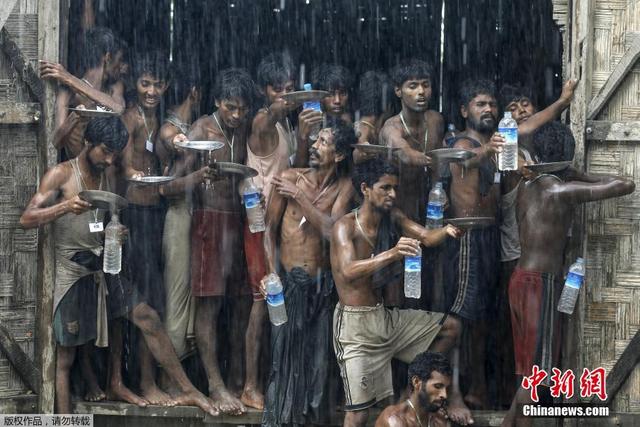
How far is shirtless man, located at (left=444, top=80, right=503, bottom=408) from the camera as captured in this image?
11.2m

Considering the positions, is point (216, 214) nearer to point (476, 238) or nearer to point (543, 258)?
point (476, 238)

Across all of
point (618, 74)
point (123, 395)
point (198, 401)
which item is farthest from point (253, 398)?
point (618, 74)

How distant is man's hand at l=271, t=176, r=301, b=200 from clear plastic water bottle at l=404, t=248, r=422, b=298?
1.07 m

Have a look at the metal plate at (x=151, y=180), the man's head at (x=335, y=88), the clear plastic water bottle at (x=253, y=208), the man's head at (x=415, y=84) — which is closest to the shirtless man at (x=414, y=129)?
the man's head at (x=415, y=84)

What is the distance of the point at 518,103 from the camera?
11438 millimetres

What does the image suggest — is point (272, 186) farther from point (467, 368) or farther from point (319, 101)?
point (467, 368)

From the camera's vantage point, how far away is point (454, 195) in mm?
11312

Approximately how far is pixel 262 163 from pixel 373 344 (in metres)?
1.69

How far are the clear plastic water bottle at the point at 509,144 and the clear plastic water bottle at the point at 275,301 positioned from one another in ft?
6.14

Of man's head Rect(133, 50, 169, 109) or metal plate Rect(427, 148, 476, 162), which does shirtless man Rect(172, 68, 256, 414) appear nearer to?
man's head Rect(133, 50, 169, 109)

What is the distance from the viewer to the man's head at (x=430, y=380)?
10289 millimetres

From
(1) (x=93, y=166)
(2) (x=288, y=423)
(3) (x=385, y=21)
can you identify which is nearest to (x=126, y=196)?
(1) (x=93, y=166)

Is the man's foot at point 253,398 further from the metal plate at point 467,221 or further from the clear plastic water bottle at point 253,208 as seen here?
the metal plate at point 467,221

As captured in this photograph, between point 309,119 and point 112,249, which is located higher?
point 309,119
